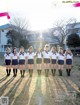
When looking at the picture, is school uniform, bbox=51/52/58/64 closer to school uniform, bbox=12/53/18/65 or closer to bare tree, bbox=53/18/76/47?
school uniform, bbox=12/53/18/65

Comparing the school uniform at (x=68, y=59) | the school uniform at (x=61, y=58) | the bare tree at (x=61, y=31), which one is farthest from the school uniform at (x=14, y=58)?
the bare tree at (x=61, y=31)

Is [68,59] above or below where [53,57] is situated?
below

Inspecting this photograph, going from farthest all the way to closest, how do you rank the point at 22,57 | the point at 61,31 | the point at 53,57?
1. the point at 61,31
2. the point at 53,57
3. the point at 22,57

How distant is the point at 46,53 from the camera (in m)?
15.0

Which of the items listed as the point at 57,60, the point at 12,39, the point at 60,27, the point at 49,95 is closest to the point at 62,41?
the point at 60,27

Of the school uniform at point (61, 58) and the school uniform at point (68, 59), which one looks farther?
the school uniform at point (68, 59)

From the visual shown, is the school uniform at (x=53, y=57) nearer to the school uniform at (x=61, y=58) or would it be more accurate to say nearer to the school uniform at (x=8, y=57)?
the school uniform at (x=61, y=58)

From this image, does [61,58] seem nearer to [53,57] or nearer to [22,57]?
[53,57]

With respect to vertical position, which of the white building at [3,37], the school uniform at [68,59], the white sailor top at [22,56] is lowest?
the school uniform at [68,59]

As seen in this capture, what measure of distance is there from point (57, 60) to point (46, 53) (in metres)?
0.95

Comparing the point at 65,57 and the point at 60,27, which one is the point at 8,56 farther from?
the point at 60,27

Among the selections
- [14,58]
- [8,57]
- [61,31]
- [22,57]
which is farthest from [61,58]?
[61,31]

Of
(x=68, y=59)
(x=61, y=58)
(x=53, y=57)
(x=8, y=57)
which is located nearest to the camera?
(x=8, y=57)

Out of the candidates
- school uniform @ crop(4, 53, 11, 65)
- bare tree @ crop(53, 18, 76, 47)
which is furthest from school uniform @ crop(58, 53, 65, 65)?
bare tree @ crop(53, 18, 76, 47)
